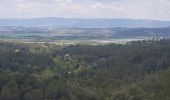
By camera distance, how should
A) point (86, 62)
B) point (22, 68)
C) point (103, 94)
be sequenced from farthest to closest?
point (86, 62) < point (22, 68) < point (103, 94)

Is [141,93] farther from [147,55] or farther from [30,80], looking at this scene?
[147,55]

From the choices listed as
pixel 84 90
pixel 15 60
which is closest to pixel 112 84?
pixel 84 90

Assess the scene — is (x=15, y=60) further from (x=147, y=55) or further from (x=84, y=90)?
(x=84, y=90)

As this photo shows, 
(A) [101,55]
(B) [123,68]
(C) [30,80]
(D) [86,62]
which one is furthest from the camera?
(A) [101,55]

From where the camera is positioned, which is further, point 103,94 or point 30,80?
point 30,80

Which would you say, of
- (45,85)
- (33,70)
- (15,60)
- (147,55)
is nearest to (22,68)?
(33,70)

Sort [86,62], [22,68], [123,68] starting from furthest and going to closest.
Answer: [86,62]
[123,68]
[22,68]
